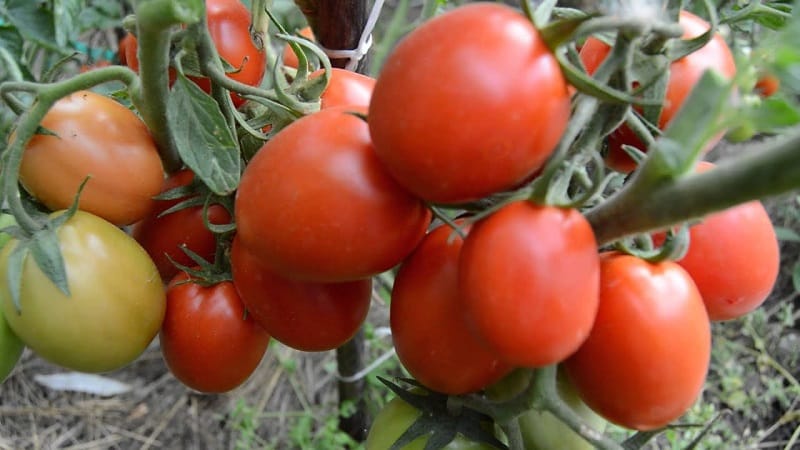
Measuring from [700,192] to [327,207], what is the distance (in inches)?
9.1

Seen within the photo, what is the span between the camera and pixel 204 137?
573 millimetres

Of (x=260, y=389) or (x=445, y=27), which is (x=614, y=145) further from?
(x=260, y=389)

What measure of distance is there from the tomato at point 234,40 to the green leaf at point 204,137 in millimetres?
102

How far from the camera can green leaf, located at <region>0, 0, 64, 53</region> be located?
98cm

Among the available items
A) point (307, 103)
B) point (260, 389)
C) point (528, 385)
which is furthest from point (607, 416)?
point (260, 389)

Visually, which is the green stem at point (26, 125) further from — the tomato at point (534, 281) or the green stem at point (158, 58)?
the tomato at point (534, 281)

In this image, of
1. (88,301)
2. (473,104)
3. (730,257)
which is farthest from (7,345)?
(730,257)

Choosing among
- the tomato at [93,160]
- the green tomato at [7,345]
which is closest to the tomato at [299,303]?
the tomato at [93,160]

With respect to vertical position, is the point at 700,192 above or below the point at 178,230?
above

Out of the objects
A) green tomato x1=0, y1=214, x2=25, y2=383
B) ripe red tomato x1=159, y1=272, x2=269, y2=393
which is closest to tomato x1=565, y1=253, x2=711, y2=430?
ripe red tomato x1=159, y1=272, x2=269, y2=393

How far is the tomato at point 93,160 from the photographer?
0.59 metres

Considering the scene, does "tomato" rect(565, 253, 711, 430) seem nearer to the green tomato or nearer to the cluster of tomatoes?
the cluster of tomatoes

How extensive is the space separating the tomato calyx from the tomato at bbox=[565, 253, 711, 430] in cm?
19

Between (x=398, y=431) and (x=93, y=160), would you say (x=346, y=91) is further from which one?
(x=398, y=431)
